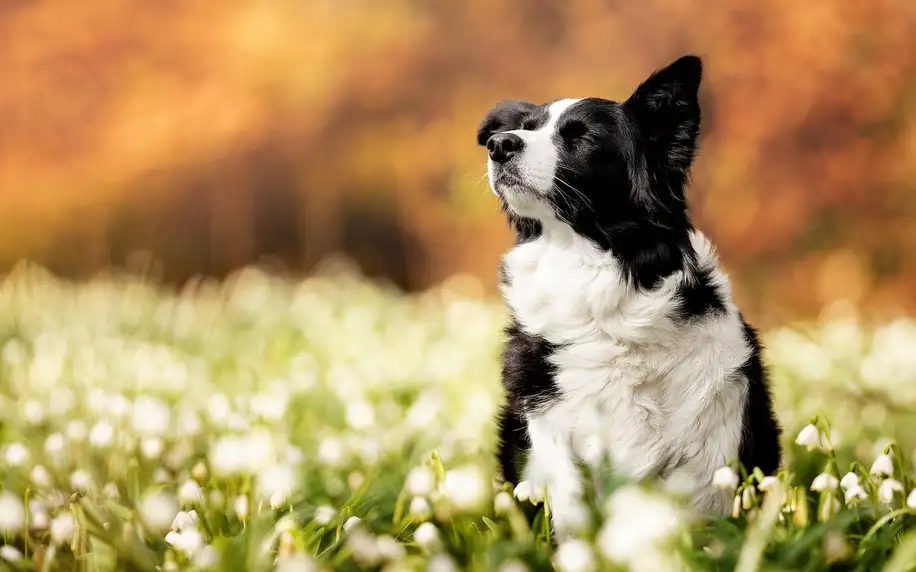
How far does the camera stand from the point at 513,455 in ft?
10.2

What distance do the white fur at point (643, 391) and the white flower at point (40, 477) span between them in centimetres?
174

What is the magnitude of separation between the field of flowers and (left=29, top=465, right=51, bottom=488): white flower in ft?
0.05

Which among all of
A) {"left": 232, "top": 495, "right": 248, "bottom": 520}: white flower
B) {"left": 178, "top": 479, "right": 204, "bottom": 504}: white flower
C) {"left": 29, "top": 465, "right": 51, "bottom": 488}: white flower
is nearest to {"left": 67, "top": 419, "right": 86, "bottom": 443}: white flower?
{"left": 29, "top": 465, "right": 51, "bottom": 488}: white flower

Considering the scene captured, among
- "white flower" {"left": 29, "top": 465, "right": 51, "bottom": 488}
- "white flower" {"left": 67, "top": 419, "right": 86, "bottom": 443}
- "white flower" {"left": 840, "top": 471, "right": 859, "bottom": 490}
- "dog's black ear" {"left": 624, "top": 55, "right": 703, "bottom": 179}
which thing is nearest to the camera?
"white flower" {"left": 840, "top": 471, "right": 859, "bottom": 490}

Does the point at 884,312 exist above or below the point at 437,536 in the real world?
below

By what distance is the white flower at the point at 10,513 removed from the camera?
2738 millimetres

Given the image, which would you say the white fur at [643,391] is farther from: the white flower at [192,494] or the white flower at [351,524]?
the white flower at [192,494]

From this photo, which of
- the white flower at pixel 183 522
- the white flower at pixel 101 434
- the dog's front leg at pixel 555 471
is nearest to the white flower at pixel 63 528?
the white flower at pixel 183 522

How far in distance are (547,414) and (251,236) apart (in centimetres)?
694

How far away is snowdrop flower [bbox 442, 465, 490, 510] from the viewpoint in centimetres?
267

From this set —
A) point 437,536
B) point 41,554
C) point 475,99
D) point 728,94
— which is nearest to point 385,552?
point 437,536

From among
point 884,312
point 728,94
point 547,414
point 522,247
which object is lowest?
point 884,312

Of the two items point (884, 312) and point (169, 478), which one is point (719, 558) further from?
point (884, 312)

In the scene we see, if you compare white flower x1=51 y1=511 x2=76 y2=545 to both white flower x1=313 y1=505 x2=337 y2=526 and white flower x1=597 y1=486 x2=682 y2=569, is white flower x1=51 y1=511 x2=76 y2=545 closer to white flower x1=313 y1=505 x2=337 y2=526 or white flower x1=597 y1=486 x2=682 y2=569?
white flower x1=313 y1=505 x2=337 y2=526
